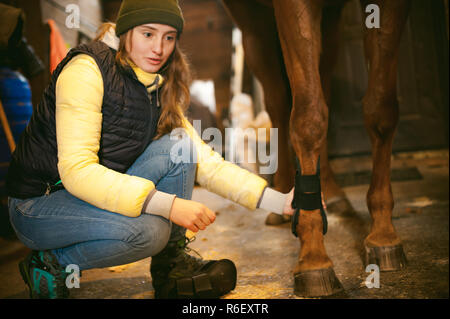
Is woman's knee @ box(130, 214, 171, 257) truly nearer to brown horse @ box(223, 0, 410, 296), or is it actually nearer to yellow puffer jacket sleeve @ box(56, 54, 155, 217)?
yellow puffer jacket sleeve @ box(56, 54, 155, 217)

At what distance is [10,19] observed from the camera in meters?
1.83

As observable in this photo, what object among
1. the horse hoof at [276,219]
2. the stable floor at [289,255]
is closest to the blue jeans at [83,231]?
the stable floor at [289,255]

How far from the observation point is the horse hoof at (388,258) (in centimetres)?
129

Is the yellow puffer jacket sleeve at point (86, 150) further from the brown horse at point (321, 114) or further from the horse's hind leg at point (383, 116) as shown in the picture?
the horse's hind leg at point (383, 116)

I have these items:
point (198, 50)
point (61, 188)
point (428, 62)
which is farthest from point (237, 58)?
point (61, 188)

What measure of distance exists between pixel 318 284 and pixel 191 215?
47 centimetres

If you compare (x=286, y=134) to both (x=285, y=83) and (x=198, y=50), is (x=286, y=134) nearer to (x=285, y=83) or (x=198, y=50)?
(x=285, y=83)

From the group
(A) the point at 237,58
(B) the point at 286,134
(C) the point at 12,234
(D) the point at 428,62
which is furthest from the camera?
(A) the point at 237,58

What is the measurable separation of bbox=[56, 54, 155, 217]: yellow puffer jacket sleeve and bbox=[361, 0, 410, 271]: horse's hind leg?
85cm


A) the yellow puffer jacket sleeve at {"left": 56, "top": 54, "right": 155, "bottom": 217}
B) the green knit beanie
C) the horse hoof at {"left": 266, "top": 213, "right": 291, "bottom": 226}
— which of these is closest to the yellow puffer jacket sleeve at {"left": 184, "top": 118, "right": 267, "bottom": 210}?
the yellow puffer jacket sleeve at {"left": 56, "top": 54, "right": 155, "bottom": 217}

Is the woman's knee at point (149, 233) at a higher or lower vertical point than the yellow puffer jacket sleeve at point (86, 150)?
lower

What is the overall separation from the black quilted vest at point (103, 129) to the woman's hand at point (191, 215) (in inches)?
12.7
